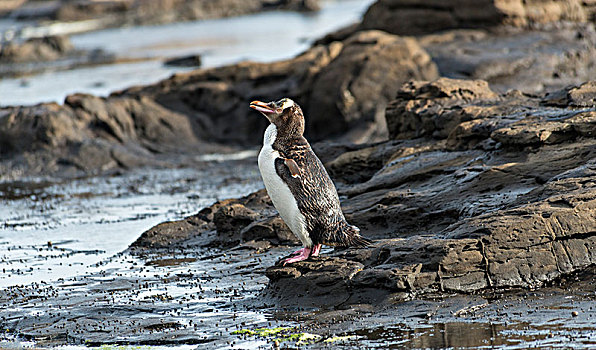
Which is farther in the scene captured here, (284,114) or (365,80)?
(365,80)

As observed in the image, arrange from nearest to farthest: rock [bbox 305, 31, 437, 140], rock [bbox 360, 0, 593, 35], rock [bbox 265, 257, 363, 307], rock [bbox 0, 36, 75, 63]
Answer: rock [bbox 265, 257, 363, 307] → rock [bbox 305, 31, 437, 140] → rock [bbox 360, 0, 593, 35] → rock [bbox 0, 36, 75, 63]

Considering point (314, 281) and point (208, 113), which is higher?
point (314, 281)

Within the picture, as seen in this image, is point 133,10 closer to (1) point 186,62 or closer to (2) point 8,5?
(2) point 8,5

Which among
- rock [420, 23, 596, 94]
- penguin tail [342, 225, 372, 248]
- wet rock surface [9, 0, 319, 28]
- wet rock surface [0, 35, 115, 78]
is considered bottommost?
wet rock surface [9, 0, 319, 28]

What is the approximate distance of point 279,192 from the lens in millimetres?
9227

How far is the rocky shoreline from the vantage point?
8539 mm

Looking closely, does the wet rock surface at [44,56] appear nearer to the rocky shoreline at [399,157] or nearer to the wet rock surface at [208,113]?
the wet rock surface at [208,113]

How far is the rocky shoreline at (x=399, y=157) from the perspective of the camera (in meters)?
8.54

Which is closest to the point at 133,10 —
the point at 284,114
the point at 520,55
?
the point at 520,55

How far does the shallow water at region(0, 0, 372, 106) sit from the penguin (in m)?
20.4

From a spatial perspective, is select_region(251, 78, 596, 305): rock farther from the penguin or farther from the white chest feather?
the white chest feather

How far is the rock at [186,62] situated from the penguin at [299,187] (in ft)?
91.5

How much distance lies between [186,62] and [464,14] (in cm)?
1691

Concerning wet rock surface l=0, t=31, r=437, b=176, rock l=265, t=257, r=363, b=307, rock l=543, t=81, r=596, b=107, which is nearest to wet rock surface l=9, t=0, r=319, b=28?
wet rock surface l=0, t=31, r=437, b=176
